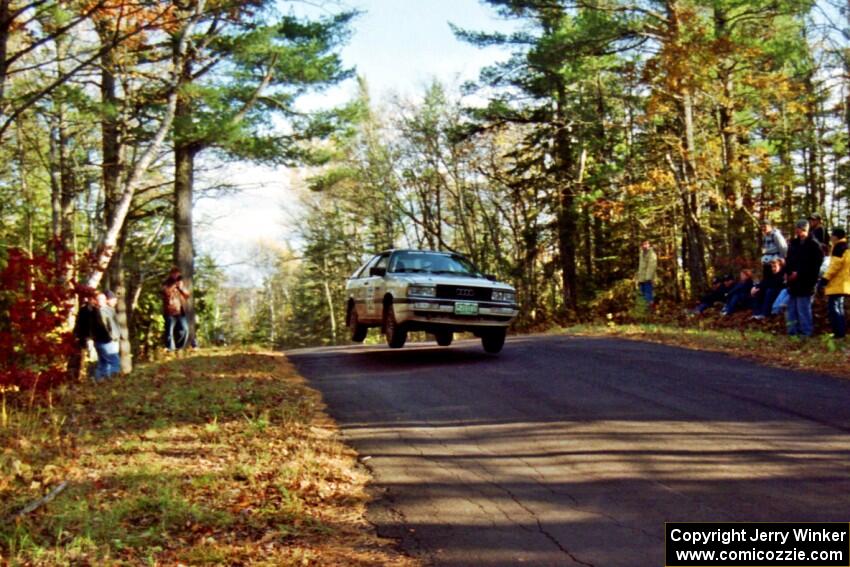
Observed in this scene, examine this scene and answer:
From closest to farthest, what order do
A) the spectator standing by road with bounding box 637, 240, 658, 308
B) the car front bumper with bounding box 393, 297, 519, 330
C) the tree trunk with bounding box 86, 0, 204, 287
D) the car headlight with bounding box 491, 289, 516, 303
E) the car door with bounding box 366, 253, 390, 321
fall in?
1. the car front bumper with bounding box 393, 297, 519, 330
2. the car headlight with bounding box 491, 289, 516, 303
3. the tree trunk with bounding box 86, 0, 204, 287
4. the car door with bounding box 366, 253, 390, 321
5. the spectator standing by road with bounding box 637, 240, 658, 308

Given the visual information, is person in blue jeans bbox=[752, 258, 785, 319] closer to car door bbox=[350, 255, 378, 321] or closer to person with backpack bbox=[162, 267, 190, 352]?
car door bbox=[350, 255, 378, 321]

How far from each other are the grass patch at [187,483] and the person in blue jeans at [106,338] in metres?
3.04

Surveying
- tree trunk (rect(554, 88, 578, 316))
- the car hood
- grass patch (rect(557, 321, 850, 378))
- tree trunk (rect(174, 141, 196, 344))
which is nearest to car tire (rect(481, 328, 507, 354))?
the car hood

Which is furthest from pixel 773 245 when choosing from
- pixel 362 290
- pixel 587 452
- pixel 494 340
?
pixel 587 452

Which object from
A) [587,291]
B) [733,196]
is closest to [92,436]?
[733,196]

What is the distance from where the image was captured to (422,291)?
11523mm

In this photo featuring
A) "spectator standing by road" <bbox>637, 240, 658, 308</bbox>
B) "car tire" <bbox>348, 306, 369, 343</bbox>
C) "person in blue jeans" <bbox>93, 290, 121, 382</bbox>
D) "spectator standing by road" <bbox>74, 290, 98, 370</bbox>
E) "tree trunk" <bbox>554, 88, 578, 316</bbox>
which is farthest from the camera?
"tree trunk" <bbox>554, 88, 578, 316</bbox>

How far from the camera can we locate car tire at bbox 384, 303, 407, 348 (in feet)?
39.6

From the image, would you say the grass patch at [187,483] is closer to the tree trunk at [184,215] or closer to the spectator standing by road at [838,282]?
the spectator standing by road at [838,282]

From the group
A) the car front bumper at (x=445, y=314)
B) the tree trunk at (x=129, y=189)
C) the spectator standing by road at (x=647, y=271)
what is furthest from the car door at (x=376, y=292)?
the spectator standing by road at (x=647, y=271)

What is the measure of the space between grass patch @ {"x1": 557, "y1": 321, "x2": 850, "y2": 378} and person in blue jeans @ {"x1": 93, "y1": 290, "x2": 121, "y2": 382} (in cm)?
955

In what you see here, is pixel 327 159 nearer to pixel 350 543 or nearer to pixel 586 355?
pixel 586 355

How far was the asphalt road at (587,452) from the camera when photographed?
465 centimetres

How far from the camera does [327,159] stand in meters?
21.6
